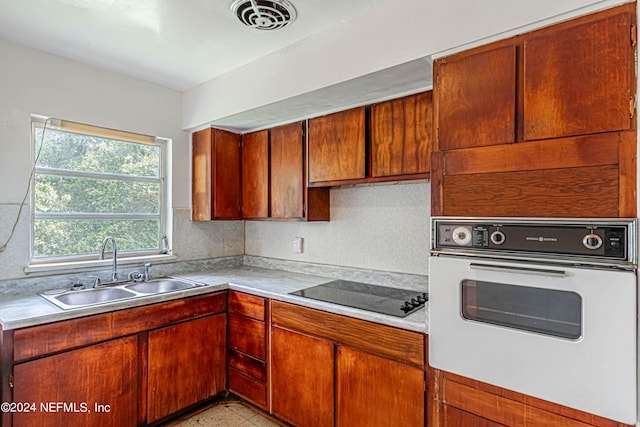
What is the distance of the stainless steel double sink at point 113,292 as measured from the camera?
7.18 feet

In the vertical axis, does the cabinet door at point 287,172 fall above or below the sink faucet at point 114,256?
above

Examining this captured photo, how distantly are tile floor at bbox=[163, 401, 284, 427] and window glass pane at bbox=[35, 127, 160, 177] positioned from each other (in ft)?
5.99

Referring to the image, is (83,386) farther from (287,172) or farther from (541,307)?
(541,307)

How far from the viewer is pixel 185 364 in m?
2.32

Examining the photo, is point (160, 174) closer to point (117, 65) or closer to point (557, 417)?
point (117, 65)

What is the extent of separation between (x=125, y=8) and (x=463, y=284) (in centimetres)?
210

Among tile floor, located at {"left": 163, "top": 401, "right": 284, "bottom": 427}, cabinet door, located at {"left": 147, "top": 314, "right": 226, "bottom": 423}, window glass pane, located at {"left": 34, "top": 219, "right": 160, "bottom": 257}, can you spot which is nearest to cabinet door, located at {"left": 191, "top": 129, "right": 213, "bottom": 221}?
window glass pane, located at {"left": 34, "top": 219, "right": 160, "bottom": 257}

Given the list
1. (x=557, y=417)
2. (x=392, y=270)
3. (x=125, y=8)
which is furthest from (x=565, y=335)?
(x=125, y=8)

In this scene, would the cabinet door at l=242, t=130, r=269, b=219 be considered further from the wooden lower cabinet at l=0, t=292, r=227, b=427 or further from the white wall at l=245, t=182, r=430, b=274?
the wooden lower cabinet at l=0, t=292, r=227, b=427

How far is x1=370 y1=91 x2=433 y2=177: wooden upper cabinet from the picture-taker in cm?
196

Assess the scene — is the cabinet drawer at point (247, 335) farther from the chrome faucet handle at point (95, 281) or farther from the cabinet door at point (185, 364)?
the chrome faucet handle at point (95, 281)

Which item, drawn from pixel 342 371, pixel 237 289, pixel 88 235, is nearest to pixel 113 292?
pixel 88 235

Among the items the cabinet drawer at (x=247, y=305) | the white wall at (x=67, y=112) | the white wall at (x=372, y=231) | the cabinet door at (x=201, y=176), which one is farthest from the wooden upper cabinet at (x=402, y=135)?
the white wall at (x=67, y=112)

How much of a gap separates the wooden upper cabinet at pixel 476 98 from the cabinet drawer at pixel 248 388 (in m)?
1.87
